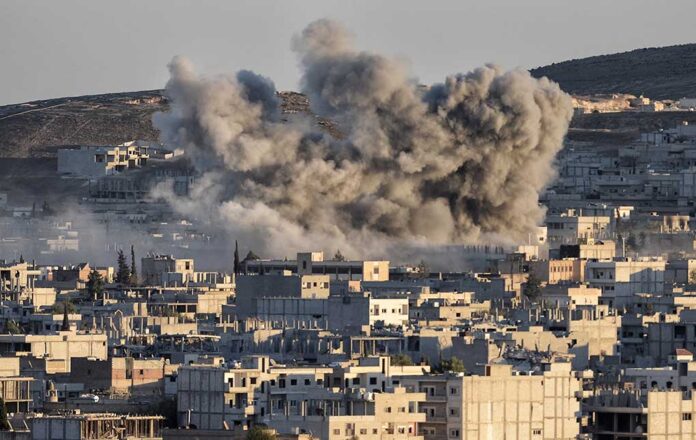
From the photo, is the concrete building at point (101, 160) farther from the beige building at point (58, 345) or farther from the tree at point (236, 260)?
the beige building at point (58, 345)

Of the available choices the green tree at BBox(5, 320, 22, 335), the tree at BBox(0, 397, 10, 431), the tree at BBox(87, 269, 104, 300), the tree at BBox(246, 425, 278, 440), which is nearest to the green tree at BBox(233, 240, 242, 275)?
the tree at BBox(87, 269, 104, 300)

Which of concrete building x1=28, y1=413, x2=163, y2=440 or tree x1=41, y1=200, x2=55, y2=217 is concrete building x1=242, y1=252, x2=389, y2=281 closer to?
tree x1=41, y1=200, x2=55, y2=217

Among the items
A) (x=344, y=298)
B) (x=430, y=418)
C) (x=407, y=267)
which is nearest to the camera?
(x=430, y=418)

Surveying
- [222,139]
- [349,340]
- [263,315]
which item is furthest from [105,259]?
[349,340]

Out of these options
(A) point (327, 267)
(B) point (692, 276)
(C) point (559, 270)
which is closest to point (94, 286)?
(A) point (327, 267)

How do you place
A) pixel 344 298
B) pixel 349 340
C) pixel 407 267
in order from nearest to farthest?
pixel 349 340 → pixel 344 298 → pixel 407 267

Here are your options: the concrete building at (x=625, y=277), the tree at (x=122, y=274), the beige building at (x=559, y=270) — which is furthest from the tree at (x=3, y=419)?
the tree at (x=122, y=274)

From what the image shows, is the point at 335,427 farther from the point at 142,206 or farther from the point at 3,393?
the point at 142,206
